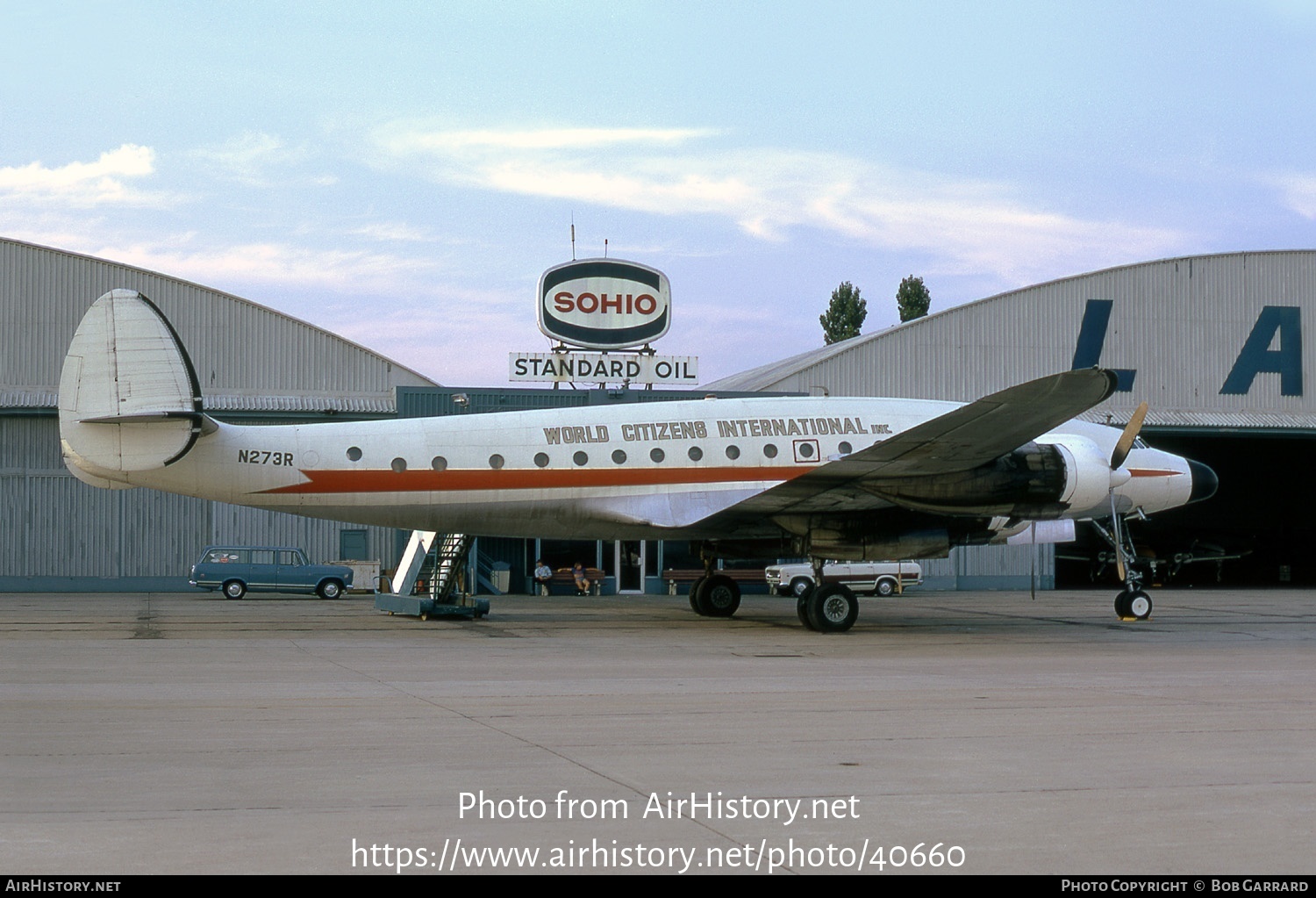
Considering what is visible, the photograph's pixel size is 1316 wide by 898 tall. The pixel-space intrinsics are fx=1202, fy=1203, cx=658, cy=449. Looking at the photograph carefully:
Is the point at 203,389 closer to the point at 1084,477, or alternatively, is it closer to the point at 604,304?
the point at 604,304

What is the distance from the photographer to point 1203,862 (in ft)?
21.2

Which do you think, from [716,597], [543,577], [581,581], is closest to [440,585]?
[716,597]

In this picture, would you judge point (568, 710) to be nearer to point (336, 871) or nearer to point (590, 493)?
point (336, 871)

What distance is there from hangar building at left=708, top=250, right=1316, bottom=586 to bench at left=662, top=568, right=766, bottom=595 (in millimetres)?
6308

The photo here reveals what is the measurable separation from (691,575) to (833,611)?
17283 mm

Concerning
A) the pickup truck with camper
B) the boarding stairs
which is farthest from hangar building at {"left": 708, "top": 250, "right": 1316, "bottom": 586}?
the boarding stairs

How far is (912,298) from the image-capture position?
277 feet

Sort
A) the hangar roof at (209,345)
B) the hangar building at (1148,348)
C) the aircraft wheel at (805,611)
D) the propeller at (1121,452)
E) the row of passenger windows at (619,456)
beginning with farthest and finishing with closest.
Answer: the hangar building at (1148,348) < the hangar roof at (209,345) < the propeller at (1121,452) < the aircraft wheel at (805,611) < the row of passenger windows at (619,456)

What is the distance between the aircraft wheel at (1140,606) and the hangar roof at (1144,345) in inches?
677

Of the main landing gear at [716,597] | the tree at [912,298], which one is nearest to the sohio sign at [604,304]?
the main landing gear at [716,597]

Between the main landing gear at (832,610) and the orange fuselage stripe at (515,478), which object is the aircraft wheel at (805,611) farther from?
the orange fuselage stripe at (515,478)

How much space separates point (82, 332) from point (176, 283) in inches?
831

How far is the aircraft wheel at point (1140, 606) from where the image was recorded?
23609mm

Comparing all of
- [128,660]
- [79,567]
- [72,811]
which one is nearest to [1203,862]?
[72,811]
